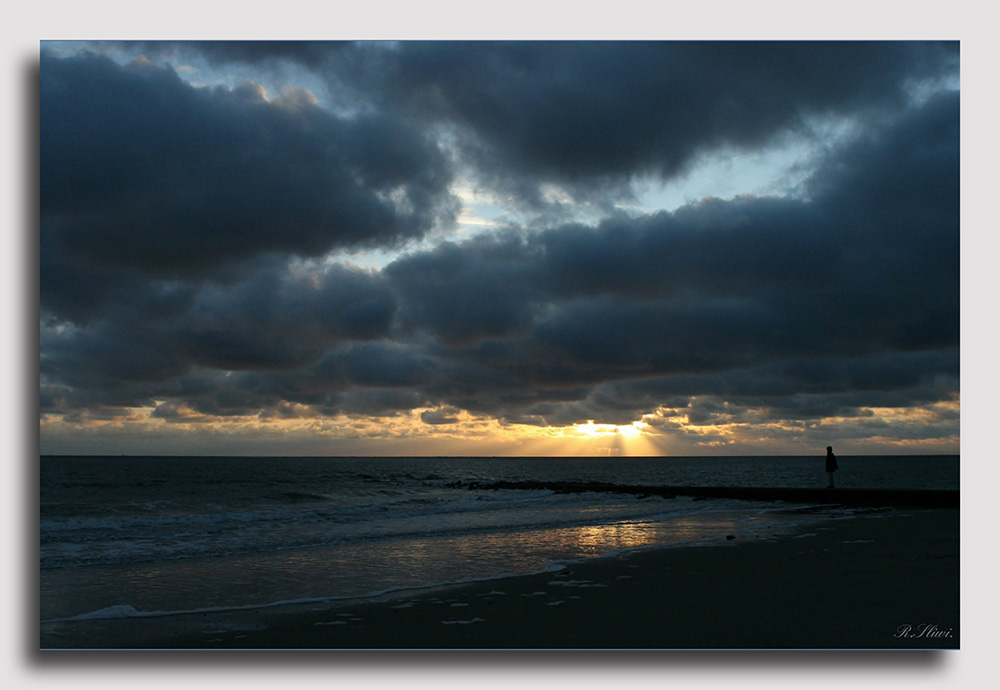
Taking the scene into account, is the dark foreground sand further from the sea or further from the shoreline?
the shoreline

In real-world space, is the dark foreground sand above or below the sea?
above

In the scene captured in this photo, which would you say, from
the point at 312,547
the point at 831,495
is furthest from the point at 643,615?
the point at 831,495

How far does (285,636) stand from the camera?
7125mm

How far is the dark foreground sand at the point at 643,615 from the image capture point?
690cm

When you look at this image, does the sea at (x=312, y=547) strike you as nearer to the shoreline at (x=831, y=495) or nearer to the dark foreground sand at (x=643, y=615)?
the dark foreground sand at (x=643, y=615)

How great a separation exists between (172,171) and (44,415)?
3.80 metres

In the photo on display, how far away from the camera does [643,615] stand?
7.64 metres

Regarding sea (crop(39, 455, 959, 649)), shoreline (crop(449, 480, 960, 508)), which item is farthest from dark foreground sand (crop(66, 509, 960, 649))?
shoreline (crop(449, 480, 960, 508))

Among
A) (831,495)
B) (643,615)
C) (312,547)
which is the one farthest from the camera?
(831,495)

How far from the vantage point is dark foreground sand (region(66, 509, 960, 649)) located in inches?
272

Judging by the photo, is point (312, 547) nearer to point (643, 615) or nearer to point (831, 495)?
point (643, 615)

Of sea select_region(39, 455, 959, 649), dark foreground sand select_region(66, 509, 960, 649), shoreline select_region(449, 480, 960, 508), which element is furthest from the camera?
shoreline select_region(449, 480, 960, 508)

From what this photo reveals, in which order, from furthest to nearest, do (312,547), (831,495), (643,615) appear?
1. (831,495)
2. (312,547)
3. (643,615)

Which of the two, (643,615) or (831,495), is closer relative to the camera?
(643,615)
